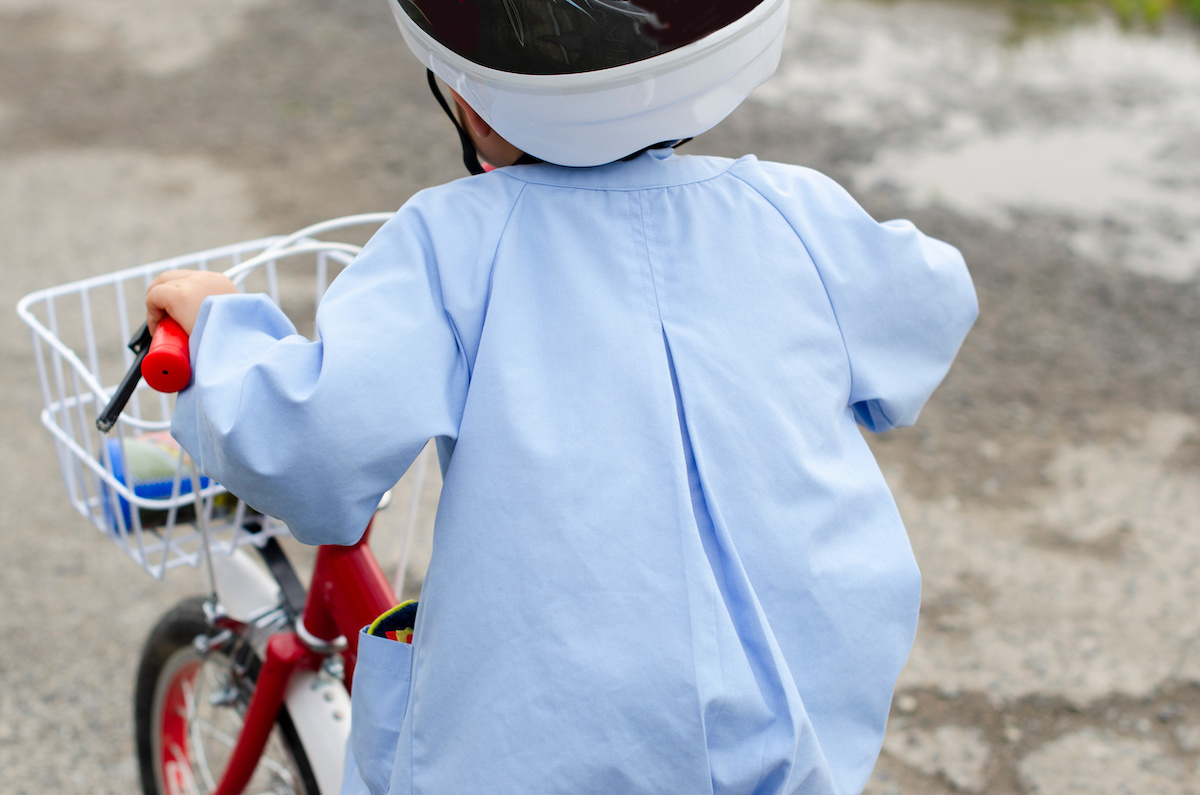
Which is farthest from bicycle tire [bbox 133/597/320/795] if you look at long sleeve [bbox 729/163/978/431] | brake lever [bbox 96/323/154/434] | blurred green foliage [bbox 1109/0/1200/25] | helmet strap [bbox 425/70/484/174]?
blurred green foliage [bbox 1109/0/1200/25]

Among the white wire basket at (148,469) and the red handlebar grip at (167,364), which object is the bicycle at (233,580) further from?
the red handlebar grip at (167,364)

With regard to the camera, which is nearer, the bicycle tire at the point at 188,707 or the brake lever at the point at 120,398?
the brake lever at the point at 120,398

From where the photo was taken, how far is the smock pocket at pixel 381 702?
1076mm

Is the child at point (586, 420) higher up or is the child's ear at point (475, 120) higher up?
the child's ear at point (475, 120)

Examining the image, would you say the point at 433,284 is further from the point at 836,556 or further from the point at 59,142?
the point at 59,142

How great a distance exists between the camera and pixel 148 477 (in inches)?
53.9

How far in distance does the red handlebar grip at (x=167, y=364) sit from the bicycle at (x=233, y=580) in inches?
4.4

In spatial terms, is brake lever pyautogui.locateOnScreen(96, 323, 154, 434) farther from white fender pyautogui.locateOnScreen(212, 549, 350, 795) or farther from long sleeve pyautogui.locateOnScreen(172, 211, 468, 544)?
white fender pyautogui.locateOnScreen(212, 549, 350, 795)

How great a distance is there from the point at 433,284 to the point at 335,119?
13.4 ft

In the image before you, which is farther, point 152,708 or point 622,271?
point 152,708

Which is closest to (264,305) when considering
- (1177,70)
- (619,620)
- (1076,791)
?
(619,620)

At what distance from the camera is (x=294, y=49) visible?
17.7 ft

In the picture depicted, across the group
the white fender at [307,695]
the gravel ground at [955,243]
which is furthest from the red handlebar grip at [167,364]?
the gravel ground at [955,243]

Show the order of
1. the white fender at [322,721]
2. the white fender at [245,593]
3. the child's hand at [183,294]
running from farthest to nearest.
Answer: the white fender at [245,593] < the white fender at [322,721] < the child's hand at [183,294]
